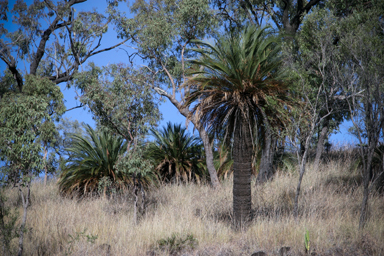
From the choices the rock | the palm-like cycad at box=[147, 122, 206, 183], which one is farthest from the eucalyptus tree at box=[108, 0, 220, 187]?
the rock

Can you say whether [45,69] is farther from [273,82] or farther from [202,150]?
[273,82]

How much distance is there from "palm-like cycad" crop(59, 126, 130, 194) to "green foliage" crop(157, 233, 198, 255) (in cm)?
556

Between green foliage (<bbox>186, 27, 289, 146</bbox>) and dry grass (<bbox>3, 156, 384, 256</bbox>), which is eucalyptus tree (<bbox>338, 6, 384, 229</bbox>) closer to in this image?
dry grass (<bbox>3, 156, 384, 256</bbox>)

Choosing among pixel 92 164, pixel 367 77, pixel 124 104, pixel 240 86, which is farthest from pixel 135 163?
pixel 367 77

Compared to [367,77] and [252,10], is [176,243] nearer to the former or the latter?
[367,77]

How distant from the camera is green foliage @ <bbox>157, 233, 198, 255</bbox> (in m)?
7.88

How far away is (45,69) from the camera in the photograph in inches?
839

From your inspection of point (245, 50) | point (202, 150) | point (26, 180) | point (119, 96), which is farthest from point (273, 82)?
point (202, 150)

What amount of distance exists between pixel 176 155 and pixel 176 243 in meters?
8.18

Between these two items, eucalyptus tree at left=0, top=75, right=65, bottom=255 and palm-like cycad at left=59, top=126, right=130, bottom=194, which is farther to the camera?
palm-like cycad at left=59, top=126, right=130, bottom=194

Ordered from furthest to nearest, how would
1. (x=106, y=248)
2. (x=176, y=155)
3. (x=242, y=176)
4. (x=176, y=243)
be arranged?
1. (x=176, y=155)
2. (x=242, y=176)
3. (x=176, y=243)
4. (x=106, y=248)

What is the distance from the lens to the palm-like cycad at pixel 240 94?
8.69 m

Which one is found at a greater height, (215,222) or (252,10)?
(252,10)

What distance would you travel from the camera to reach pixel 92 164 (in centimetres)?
1386
